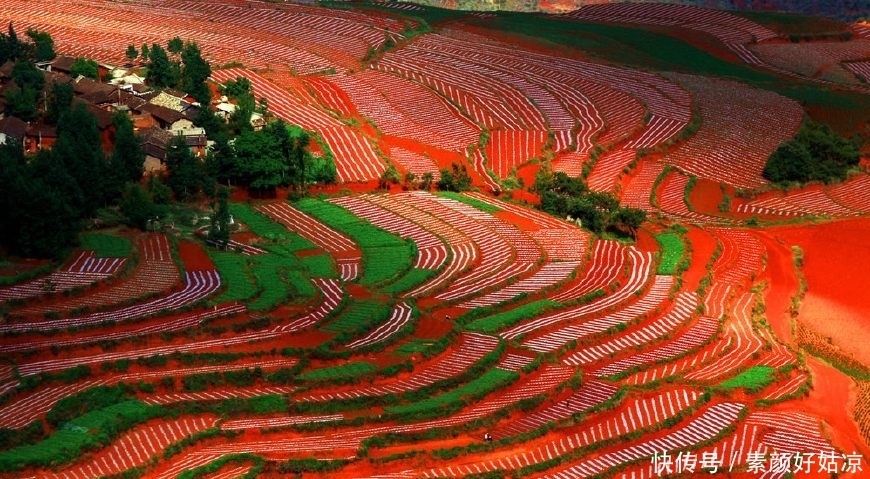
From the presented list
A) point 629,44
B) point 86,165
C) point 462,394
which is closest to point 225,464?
point 462,394

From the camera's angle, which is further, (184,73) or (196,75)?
(184,73)

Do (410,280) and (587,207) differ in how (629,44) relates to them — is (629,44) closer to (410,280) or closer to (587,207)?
(587,207)

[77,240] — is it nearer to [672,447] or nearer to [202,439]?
[202,439]

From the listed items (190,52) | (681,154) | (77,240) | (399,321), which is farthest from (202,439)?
(681,154)

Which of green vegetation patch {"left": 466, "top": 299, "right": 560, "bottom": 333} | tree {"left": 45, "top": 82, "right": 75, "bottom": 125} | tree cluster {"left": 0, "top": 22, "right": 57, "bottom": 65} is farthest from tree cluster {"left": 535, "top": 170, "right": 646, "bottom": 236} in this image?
tree cluster {"left": 0, "top": 22, "right": 57, "bottom": 65}

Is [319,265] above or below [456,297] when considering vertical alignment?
below
